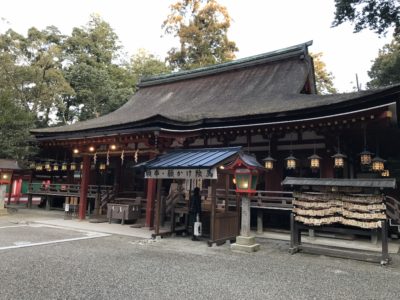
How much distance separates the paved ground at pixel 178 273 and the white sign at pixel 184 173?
6.57 ft

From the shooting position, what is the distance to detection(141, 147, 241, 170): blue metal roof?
8.18m

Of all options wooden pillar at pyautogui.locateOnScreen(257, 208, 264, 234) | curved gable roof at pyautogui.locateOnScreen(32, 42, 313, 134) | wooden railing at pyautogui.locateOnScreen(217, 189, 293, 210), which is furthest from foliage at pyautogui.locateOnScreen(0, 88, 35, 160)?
wooden pillar at pyautogui.locateOnScreen(257, 208, 264, 234)

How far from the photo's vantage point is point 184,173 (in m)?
8.70

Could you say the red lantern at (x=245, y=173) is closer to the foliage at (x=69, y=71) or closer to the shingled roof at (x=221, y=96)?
the shingled roof at (x=221, y=96)

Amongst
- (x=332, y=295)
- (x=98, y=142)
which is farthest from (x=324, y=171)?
(x=98, y=142)

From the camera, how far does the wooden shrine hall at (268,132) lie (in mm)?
9656

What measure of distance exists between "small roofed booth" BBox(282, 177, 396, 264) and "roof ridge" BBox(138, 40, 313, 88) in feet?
32.2

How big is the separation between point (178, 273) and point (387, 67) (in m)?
29.1

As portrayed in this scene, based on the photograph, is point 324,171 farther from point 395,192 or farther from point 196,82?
point 196,82

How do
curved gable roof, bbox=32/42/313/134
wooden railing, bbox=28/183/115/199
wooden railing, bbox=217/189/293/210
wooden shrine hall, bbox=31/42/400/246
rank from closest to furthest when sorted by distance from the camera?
1. wooden shrine hall, bbox=31/42/400/246
2. wooden railing, bbox=217/189/293/210
3. curved gable roof, bbox=32/42/313/134
4. wooden railing, bbox=28/183/115/199

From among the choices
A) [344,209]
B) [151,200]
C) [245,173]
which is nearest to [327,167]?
[344,209]

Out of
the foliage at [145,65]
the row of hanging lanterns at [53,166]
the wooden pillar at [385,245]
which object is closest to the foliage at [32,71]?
the row of hanging lanterns at [53,166]

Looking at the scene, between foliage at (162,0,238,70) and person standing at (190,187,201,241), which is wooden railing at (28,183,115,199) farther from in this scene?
foliage at (162,0,238,70)

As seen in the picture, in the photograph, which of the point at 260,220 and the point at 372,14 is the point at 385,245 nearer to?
the point at 260,220
